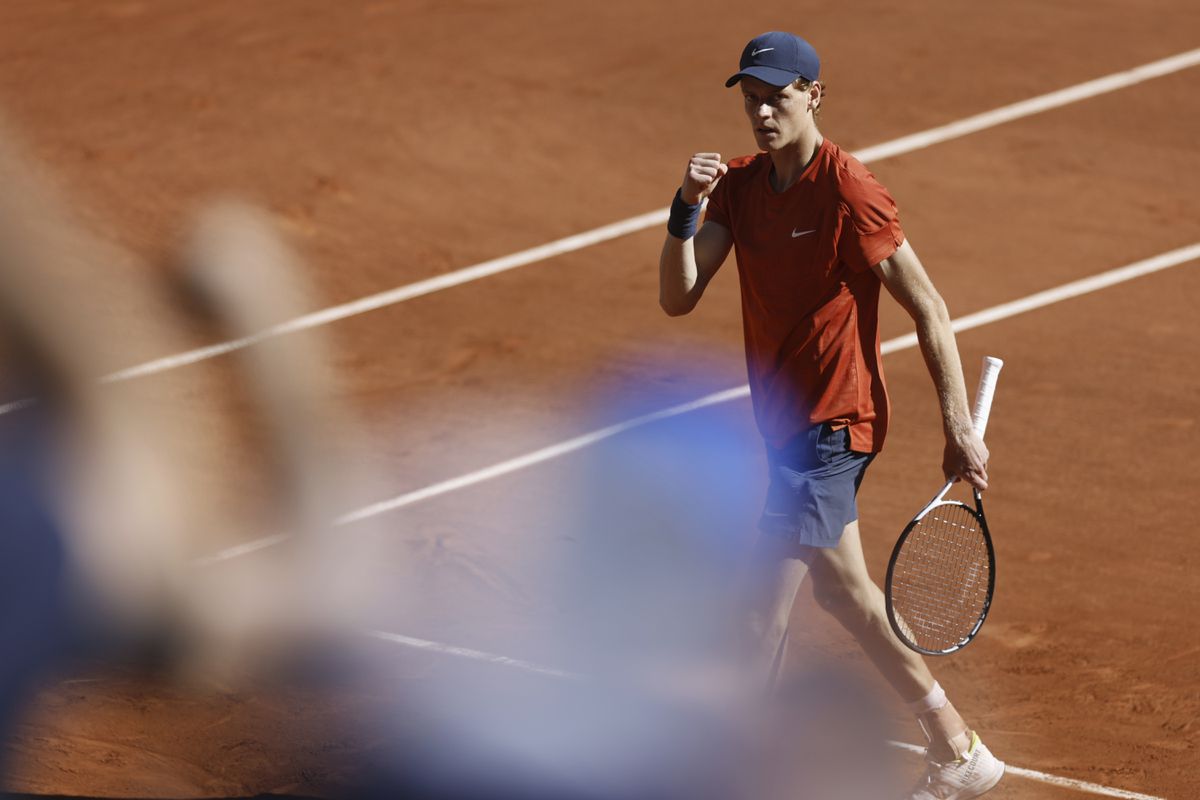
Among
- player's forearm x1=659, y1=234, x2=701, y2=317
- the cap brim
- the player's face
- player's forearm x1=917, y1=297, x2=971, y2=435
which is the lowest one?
player's forearm x1=917, y1=297, x2=971, y2=435

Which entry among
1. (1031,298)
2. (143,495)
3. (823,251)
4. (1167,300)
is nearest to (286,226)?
(143,495)

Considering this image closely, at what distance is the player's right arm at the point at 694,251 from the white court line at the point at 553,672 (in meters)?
1.84

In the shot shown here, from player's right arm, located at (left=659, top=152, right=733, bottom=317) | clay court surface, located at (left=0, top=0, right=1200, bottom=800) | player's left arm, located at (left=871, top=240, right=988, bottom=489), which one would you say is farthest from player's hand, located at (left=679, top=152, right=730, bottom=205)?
clay court surface, located at (left=0, top=0, right=1200, bottom=800)

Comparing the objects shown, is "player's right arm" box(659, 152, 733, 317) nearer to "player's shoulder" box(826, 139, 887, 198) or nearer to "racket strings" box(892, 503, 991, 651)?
"player's shoulder" box(826, 139, 887, 198)

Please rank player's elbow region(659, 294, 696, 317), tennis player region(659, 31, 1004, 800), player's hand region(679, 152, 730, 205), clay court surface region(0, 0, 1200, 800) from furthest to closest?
1. clay court surface region(0, 0, 1200, 800)
2. player's elbow region(659, 294, 696, 317)
3. tennis player region(659, 31, 1004, 800)
4. player's hand region(679, 152, 730, 205)

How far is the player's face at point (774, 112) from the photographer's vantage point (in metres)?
4.71

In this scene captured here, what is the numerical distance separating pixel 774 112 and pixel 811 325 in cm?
69

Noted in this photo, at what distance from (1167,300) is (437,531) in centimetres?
525

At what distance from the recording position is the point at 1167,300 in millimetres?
9852

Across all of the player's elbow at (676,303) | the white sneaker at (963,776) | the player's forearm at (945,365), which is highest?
the player's elbow at (676,303)

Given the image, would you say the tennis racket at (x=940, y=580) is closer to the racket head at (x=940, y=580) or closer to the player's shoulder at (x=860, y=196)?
the racket head at (x=940, y=580)

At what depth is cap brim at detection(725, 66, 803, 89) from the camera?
15.3 ft

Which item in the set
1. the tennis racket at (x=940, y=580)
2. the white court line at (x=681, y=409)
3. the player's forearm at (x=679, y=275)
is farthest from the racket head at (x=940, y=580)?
the white court line at (x=681, y=409)

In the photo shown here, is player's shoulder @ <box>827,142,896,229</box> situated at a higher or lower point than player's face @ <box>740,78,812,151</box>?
lower
